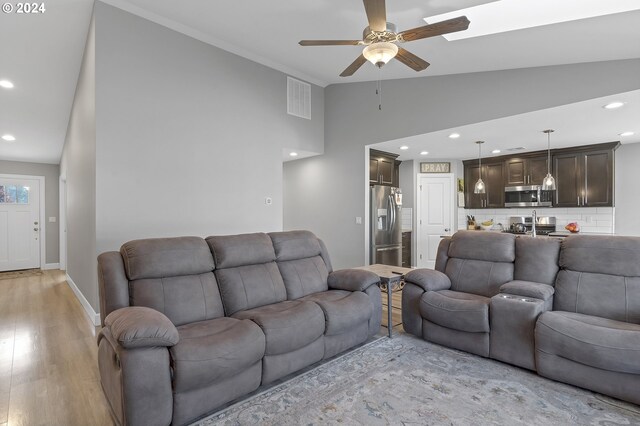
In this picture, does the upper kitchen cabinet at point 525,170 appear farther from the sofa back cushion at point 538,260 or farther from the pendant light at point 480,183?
the sofa back cushion at point 538,260

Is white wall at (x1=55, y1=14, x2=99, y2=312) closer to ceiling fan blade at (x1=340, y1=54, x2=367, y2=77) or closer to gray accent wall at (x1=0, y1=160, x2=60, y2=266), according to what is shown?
ceiling fan blade at (x1=340, y1=54, x2=367, y2=77)

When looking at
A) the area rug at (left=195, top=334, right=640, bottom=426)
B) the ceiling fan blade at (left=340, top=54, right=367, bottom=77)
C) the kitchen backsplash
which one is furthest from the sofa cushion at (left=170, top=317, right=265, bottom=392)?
the kitchen backsplash

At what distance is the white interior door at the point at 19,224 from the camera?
7.23 meters

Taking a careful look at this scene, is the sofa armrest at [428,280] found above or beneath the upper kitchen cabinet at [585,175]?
beneath

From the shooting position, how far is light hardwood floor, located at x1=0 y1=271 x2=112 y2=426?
204 centimetres

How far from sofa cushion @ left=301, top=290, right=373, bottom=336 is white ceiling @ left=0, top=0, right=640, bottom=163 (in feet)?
8.73

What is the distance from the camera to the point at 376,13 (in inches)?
Answer: 89.2

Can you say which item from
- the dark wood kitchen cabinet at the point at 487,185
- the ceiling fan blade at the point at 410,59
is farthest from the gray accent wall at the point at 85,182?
the dark wood kitchen cabinet at the point at 487,185

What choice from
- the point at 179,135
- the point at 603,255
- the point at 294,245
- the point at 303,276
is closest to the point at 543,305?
the point at 603,255

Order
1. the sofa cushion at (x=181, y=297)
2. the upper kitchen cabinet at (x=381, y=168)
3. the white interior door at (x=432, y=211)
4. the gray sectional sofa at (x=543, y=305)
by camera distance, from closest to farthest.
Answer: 1. the gray sectional sofa at (x=543, y=305)
2. the sofa cushion at (x=181, y=297)
3. the upper kitchen cabinet at (x=381, y=168)
4. the white interior door at (x=432, y=211)

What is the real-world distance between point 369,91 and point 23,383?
5.39 m

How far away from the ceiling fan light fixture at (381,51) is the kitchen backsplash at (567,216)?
5.35 meters

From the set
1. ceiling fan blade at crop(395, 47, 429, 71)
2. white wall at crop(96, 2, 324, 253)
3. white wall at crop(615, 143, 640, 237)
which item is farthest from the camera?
white wall at crop(615, 143, 640, 237)

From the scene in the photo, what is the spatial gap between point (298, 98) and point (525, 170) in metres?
4.63
